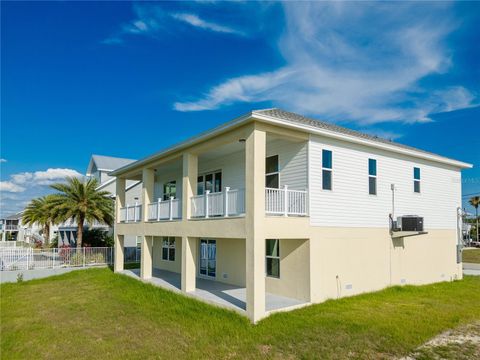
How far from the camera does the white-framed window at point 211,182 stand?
16.0 meters

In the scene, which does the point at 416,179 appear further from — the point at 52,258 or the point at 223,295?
the point at 52,258

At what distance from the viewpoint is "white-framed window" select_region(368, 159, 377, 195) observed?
12.6 metres

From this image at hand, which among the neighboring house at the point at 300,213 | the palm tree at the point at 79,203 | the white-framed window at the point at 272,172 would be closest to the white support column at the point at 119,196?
the neighboring house at the point at 300,213

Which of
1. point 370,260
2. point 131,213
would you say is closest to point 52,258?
point 131,213

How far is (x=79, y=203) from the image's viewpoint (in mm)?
23406

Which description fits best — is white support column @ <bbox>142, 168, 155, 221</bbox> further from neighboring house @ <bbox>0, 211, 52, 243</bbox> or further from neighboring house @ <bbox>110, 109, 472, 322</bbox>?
neighboring house @ <bbox>0, 211, 52, 243</bbox>

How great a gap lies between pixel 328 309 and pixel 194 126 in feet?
77.3

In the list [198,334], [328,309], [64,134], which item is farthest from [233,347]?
[64,134]

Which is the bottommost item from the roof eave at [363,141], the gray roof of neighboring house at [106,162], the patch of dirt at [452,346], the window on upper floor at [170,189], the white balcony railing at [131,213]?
the patch of dirt at [452,346]

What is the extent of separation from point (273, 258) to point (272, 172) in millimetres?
3077

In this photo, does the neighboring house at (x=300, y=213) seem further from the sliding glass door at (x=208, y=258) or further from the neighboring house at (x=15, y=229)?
the neighboring house at (x=15, y=229)

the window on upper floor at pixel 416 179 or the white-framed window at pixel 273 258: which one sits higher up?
the window on upper floor at pixel 416 179

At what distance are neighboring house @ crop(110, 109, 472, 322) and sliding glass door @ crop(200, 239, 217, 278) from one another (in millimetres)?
48

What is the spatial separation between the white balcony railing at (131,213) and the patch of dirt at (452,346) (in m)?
13.8
